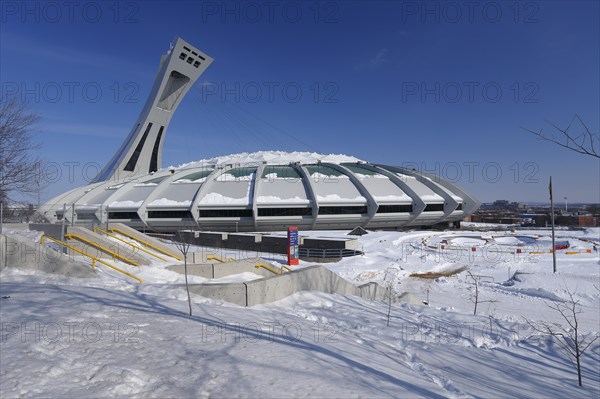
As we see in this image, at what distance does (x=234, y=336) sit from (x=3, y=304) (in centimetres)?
446

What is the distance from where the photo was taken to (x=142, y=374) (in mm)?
3996

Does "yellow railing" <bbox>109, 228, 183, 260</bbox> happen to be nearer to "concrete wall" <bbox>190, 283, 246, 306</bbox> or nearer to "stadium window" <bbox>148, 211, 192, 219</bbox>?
"concrete wall" <bbox>190, 283, 246, 306</bbox>

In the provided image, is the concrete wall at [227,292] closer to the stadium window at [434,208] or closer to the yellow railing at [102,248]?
the yellow railing at [102,248]

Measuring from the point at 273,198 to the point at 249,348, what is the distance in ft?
93.7

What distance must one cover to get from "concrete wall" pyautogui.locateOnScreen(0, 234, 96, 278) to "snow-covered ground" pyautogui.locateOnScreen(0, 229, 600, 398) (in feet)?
0.92

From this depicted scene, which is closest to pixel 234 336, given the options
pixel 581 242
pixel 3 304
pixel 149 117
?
pixel 3 304

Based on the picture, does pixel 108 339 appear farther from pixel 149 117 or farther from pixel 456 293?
pixel 149 117

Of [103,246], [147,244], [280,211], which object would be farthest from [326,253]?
[103,246]

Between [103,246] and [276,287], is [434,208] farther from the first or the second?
[103,246]

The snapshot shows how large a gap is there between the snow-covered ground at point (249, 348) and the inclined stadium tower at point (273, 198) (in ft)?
70.6

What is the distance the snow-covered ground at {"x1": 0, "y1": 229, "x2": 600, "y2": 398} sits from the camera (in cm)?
390

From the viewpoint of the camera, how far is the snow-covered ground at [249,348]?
3902mm

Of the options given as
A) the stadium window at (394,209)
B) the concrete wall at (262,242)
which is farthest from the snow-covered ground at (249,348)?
the stadium window at (394,209)

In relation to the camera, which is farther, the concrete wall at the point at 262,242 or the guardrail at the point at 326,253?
the concrete wall at the point at 262,242
